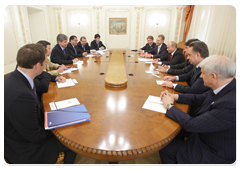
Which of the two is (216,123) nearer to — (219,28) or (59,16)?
(219,28)

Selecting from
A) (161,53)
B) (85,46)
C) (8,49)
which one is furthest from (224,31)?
(8,49)

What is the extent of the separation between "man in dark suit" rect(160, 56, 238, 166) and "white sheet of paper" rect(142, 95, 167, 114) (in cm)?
9

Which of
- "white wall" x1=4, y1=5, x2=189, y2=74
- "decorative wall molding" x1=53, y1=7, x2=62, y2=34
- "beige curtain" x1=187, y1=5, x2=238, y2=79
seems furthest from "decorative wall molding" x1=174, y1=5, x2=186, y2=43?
"decorative wall molding" x1=53, y1=7, x2=62, y2=34

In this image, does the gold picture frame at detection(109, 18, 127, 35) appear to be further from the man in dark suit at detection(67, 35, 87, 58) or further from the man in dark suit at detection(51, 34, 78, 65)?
the man in dark suit at detection(51, 34, 78, 65)

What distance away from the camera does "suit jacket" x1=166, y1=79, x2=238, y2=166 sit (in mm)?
1107

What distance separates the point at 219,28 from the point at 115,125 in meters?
4.85

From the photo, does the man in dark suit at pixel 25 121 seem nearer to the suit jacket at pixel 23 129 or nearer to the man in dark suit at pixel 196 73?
the suit jacket at pixel 23 129

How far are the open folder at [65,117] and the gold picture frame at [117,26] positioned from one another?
24.8ft

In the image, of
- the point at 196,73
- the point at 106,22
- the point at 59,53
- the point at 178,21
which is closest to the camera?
the point at 196,73

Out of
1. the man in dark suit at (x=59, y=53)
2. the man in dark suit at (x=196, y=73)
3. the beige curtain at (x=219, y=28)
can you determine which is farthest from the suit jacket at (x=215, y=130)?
the beige curtain at (x=219, y=28)

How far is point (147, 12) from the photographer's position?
7895mm

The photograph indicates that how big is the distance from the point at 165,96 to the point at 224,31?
3.88m

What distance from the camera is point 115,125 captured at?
1240 mm

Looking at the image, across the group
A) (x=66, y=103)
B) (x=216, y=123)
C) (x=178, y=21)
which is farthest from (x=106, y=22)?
(x=216, y=123)
